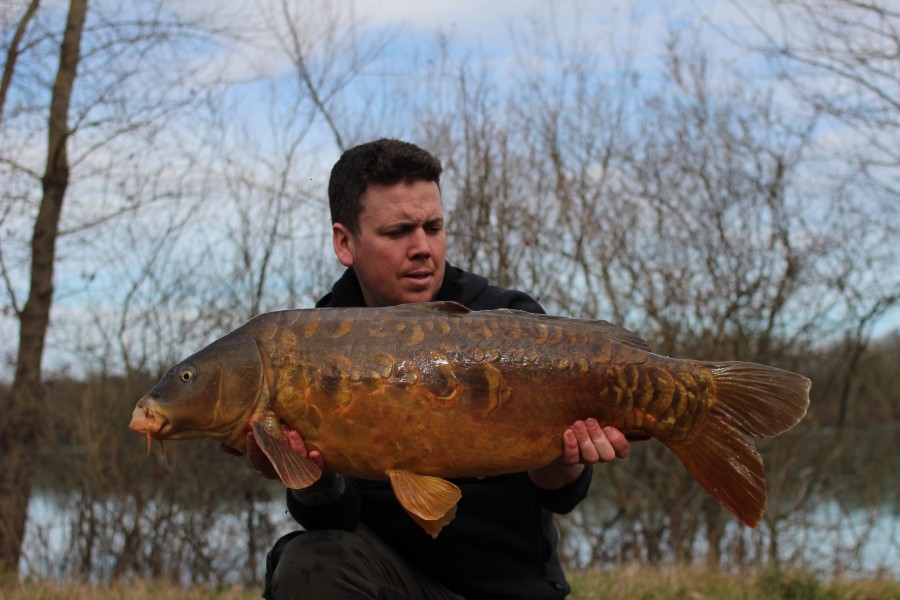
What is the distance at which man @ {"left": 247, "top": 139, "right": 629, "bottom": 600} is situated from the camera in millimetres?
2680

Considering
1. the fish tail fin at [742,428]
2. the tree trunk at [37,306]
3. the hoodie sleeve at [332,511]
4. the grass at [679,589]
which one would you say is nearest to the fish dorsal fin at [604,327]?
the fish tail fin at [742,428]

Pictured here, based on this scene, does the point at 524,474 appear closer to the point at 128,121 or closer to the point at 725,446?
the point at 725,446

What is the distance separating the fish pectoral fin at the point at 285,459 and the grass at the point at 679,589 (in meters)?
2.32

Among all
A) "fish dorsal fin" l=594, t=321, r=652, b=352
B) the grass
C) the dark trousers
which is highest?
"fish dorsal fin" l=594, t=321, r=652, b=352

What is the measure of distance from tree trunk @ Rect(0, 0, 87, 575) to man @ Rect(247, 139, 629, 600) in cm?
507

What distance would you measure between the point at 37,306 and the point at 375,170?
5.34m

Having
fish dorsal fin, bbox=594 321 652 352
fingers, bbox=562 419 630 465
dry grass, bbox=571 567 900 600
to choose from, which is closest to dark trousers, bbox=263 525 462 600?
fingers, bbox=562 419 630 465

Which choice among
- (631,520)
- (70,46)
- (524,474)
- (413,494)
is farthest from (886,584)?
(70,46)

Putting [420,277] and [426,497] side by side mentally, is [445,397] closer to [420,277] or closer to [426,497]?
[426,497]

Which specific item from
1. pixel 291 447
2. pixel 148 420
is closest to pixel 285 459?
pixel 291 447

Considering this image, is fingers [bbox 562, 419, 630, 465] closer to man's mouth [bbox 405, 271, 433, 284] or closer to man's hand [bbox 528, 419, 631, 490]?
man's hand [bbox 528, 419, 631, 490]

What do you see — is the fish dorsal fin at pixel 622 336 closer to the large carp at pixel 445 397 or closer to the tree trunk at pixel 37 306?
the large carp at pixel 445 397

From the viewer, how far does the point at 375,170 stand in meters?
2.93

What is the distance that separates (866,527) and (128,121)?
713 centimetres
